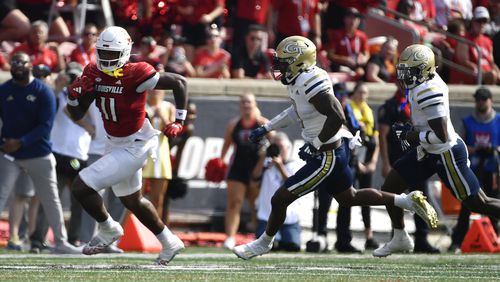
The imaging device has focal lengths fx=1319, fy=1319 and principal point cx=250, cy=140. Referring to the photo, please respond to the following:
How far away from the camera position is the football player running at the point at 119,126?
1038 cm

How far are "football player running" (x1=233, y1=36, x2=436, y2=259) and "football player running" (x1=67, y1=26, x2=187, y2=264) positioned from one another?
0.83 meters

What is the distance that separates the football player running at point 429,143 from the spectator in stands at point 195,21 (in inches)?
224

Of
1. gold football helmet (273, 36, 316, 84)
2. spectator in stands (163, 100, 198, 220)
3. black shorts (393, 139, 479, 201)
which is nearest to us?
gold football helmet (273, 36, 316, 84)

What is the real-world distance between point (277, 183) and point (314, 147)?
3.74 metres

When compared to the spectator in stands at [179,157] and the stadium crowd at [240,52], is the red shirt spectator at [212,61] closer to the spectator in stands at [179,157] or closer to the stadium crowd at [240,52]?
the stadium crowd at [240,52]

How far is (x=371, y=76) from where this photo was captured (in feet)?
54.3

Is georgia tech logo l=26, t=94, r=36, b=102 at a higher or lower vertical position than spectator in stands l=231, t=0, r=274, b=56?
lower

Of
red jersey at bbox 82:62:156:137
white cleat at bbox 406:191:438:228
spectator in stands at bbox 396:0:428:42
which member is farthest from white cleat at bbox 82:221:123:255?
spectator in stands at bbox 396:0:428:42

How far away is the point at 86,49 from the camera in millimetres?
15039

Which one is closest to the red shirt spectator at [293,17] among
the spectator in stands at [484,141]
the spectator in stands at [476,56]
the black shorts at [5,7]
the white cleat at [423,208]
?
the spectator in stands at [476,56]

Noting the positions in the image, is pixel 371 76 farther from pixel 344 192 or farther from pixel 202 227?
pixel 344 192

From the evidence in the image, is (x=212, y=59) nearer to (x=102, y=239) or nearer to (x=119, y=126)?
(x=119, y=126)

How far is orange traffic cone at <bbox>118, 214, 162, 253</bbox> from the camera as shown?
45.0 feet

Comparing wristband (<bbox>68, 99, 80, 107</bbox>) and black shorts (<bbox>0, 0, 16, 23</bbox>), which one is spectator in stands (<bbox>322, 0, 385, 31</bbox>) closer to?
black shorts (<bbox>0, 0, 16, 23</bbox>)
